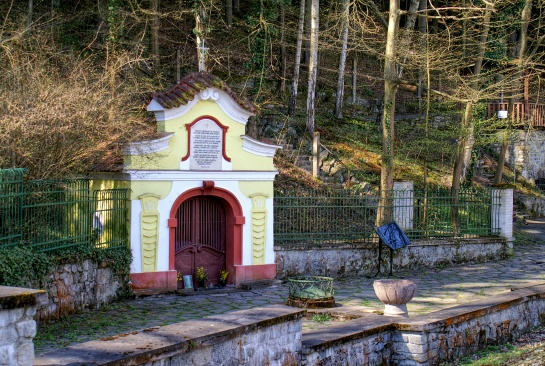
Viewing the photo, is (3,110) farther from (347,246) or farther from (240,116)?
(347,246)

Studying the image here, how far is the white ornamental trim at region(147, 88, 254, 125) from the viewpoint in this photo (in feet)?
57.6

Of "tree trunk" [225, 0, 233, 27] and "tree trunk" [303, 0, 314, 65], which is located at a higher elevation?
"tree trunk" [225, 0, 233, 27]

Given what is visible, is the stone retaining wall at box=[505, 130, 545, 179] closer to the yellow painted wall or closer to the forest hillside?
the forest hillside

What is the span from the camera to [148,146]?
56.1 feet

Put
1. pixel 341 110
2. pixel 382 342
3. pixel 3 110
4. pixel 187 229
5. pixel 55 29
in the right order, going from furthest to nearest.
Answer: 1. pixel 341 110
2. pixel 55 29
3. pixel 187 229
4. pixel 3 110
5. pixel 382 342

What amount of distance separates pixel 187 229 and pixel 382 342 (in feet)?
23.0

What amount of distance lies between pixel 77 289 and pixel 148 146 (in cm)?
368

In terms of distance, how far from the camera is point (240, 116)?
18.5m

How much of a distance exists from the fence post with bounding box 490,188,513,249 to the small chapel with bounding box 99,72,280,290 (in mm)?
9056

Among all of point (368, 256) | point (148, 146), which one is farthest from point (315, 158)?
point (148, 146)

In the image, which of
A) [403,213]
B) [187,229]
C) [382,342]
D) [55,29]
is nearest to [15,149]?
[187,229]

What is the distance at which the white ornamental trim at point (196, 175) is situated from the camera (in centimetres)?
1725

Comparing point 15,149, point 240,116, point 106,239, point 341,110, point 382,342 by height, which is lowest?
point 382,342

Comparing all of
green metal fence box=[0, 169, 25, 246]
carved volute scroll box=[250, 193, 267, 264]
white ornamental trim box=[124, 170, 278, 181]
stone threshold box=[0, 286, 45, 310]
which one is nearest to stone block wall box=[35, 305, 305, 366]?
stone threshold box=[0, 286, 45, 310]
